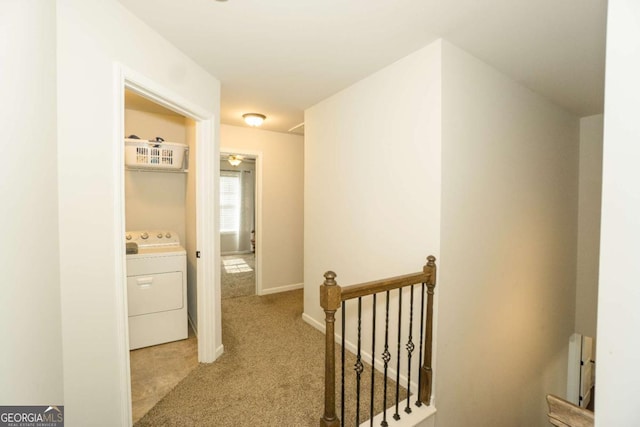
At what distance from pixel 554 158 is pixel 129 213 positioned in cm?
493

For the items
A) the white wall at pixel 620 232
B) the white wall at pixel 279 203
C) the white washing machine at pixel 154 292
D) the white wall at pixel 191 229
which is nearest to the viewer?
the white wall at pixel 620 232

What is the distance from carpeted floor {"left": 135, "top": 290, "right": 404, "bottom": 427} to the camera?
1765 mm

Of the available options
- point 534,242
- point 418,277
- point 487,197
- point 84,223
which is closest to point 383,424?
point 418,277

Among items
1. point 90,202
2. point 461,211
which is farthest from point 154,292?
point 461,211

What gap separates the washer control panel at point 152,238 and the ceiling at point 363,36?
177cm

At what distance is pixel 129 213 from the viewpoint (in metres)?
3.21

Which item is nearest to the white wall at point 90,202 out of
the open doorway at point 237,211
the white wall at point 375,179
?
the white wall at point 375,179

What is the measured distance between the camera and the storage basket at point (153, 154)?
2.85 metres

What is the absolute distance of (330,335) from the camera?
144 cm

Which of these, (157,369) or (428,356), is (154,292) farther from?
(428,356)

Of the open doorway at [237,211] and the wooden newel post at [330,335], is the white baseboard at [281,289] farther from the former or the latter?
the wooden newel post at [330,335]

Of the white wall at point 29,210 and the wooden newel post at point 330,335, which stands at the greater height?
the white wall at point 29,210

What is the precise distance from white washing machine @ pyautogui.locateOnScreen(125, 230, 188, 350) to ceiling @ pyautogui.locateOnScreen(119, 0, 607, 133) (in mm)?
1821

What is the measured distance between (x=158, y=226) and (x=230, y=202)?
13.1 ft
